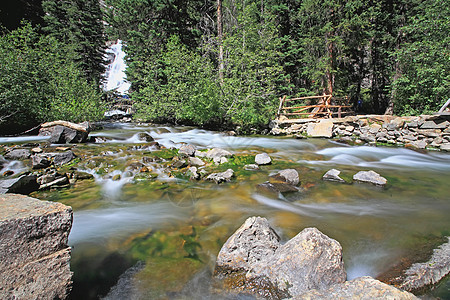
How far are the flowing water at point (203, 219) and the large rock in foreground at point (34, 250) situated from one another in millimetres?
540

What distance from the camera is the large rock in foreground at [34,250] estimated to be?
150 cm

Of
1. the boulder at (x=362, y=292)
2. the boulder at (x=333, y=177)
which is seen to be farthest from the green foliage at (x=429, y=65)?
the boulder at (x=362, y=292)

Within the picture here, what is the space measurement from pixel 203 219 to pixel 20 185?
3.69 m

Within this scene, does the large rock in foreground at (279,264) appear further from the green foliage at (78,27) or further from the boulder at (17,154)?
the green foliage at (78,27)

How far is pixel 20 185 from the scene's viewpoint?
423 centimetres

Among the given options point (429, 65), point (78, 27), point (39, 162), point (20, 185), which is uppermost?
point (78, 27)

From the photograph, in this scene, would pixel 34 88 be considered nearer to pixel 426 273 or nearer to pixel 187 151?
pixel 187 151

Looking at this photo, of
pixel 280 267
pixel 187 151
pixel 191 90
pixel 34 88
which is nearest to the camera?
pixel 280 267

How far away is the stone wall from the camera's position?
1005cm

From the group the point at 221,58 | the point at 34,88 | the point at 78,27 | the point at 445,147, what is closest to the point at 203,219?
the point at 445,147

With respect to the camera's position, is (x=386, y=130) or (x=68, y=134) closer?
(x=68, y=134)

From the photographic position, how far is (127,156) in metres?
6.70

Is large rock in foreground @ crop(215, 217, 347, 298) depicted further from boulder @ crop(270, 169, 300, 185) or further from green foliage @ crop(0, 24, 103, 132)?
green foliage @ crop(0, 24, 103, 132)

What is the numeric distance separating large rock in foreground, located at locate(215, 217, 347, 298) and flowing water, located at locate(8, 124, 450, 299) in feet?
1.02
